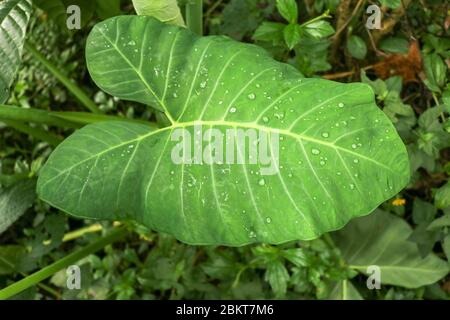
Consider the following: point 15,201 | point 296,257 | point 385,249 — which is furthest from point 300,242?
point 15,201

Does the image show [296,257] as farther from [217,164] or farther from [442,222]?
[217,164]

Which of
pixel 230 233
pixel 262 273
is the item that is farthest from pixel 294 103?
pixel 262 273

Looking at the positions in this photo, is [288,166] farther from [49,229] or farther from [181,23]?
[49,229]

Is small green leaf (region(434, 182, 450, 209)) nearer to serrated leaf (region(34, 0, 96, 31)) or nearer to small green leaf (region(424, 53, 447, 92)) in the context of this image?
small green leaf (region(424, 53, 447, 92))

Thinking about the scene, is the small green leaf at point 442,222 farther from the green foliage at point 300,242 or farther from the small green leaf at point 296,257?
the small green leaf at point 296,257

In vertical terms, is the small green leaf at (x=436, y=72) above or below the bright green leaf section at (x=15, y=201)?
above

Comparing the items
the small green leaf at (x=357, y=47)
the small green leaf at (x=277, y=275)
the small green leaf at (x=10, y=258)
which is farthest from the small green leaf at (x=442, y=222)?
the small green leaf at (x=10, y=258)

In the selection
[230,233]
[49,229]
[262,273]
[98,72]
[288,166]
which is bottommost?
[262,273]
